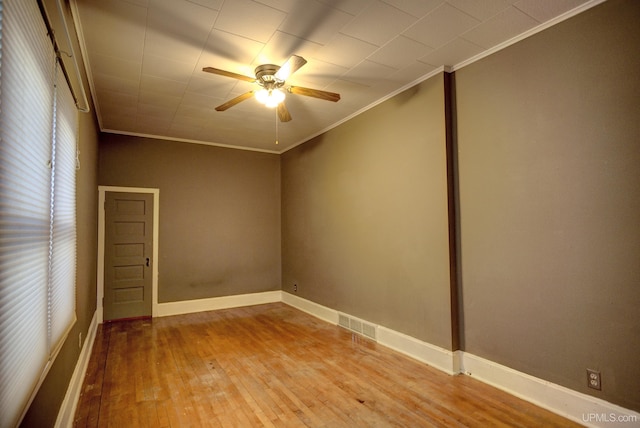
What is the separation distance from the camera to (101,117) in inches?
189

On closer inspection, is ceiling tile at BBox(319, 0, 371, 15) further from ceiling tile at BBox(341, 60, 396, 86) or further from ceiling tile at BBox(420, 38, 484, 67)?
ceiling tile at BBox(420, 38, 484, 67)

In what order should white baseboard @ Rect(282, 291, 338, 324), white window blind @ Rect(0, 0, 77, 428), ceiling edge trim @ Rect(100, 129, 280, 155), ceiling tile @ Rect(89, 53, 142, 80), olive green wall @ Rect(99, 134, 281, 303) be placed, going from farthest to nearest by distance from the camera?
olive green wall @ Rect(99, 134, 281, 303) < ceiling edge trim @ Rect(100, 129, 280, 155) < white baseboard @ Rect(282, 291, 338, 324) < ceiling tile @ Rect(89, 53, 142, 80) < white window blind @ Rect(0, 0, 77, 428)

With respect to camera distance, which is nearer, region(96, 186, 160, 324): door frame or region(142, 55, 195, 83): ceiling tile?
region(142, 55, 195, 83): ceiling tile

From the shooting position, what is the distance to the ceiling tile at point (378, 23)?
251 centimetres

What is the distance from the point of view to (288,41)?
9.48 feet

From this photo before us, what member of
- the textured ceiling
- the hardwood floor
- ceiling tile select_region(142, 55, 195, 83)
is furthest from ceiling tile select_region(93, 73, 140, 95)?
the hardwood floor

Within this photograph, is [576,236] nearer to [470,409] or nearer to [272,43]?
[470,409]

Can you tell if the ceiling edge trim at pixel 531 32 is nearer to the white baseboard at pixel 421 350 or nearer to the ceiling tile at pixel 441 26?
the ceiling tile at pixel 441 26

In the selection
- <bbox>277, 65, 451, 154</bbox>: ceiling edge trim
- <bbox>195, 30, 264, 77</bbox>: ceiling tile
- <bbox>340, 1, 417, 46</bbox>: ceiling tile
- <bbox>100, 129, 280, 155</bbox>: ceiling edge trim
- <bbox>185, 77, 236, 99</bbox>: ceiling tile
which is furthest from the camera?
<bbox>100, 129, 280, 155</bbox>: ceiling edge trim

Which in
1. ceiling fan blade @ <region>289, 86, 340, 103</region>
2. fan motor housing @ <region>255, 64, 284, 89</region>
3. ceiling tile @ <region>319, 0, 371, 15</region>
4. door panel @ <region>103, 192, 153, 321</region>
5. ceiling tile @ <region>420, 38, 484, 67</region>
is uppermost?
ceiling tile @ <region>319, 0, 371, 15</region>

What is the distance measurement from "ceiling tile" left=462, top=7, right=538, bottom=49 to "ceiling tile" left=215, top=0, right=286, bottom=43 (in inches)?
63.1

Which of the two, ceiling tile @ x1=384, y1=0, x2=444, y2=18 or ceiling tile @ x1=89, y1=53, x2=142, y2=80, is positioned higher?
ceiling tile @ x1=384, y1=0, x2=444, y2=18

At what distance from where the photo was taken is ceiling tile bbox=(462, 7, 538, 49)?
103 inches

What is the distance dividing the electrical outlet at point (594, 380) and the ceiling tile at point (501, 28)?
268 cm
